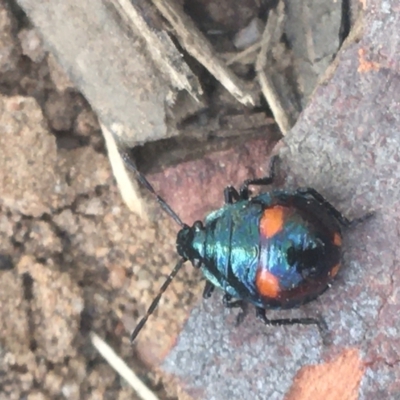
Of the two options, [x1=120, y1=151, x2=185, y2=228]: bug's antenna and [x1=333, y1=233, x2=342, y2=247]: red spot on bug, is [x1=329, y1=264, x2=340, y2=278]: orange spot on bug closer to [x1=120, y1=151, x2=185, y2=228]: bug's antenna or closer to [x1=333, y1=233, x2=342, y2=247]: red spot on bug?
[x1=333, y1=233, x2=342, y2=247]: red spot on bug

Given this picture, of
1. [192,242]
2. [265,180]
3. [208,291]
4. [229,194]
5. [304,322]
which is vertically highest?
[265,180]

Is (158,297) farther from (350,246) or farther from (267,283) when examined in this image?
(350,246)

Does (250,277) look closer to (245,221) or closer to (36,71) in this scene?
(245,221)

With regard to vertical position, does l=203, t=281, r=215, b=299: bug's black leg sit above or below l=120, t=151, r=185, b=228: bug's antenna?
below

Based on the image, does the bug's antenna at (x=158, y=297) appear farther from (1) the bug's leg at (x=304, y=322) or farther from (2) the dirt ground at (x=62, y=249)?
(1) the bug's leg at (x=304, y=322)

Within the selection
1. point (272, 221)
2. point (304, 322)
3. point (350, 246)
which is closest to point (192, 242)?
point (272, 221)

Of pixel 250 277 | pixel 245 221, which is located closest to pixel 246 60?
pixel 245 221

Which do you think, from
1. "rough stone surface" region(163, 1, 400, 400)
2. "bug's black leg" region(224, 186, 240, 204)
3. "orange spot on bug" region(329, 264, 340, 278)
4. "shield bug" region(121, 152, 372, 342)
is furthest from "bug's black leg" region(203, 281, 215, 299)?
"orange spot on bug" region(329, 264, 340, 278)
